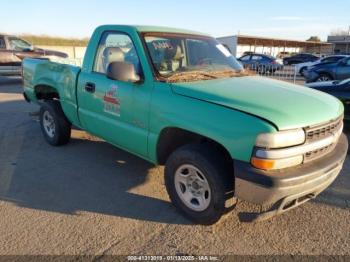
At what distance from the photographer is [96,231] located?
131 inches

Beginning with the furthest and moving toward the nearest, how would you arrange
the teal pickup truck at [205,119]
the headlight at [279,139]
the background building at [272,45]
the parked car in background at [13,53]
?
1. the background building at [272,45]
2. the parked car in background at [13,53]
3. the teal pickup truck at [205,119]
4. the headlight at [279,139]

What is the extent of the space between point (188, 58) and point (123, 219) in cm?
208

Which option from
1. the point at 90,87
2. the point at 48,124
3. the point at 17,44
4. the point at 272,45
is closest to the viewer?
the point at 90,87

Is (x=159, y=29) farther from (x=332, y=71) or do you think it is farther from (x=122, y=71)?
(x=332, y=71)

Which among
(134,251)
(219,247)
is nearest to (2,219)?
(134,251)

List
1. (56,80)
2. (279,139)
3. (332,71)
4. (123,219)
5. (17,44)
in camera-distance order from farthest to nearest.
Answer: (17,44) < (332,71) < (56,80) < (123,219) < (279,139)

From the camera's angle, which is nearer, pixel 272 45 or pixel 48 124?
pixel 48 124

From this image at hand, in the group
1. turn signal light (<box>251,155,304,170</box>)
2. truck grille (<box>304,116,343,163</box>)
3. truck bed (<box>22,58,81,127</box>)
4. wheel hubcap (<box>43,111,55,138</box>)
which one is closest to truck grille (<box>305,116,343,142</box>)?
truck grille (<box>304,116,343,163</box>)

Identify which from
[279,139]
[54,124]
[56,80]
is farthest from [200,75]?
[54,124]

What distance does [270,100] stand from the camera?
316 centimetres

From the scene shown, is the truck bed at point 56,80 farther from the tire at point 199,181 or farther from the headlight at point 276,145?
the headlight at point 276,145

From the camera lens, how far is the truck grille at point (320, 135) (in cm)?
299

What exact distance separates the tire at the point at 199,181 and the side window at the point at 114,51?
1.12m

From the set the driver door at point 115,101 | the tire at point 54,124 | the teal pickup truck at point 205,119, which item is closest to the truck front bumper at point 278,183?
the teal pickup truck at point 205,119
